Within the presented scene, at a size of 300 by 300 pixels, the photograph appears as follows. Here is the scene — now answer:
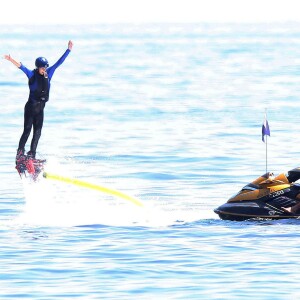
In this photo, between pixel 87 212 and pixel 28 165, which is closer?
pixel 28 165

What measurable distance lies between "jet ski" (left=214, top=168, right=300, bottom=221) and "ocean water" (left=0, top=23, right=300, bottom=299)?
9.6 inches

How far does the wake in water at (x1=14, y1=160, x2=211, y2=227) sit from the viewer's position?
1260 inches

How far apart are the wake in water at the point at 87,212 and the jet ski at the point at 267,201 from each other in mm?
1481

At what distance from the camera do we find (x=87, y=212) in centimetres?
3412

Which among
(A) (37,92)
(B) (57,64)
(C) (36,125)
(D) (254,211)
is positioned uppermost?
(B) (57,64)

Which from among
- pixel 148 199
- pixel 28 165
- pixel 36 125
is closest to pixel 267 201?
pixel 28 165

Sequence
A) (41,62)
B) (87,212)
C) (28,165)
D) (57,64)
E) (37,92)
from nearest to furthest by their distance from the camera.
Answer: (41,62)
(57,64)
(37,92)
(28,165)
(87,212)

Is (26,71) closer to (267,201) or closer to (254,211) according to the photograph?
(254,211)

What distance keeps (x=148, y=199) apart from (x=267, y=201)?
6506 millimetres

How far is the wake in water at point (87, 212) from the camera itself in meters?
32.0

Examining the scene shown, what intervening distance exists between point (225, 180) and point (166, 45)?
155 meters

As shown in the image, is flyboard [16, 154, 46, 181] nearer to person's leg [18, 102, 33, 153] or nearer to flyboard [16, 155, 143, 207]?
flyboard [16, 155, 143, 207]

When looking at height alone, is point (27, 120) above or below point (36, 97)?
below

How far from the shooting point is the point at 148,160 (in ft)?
152
